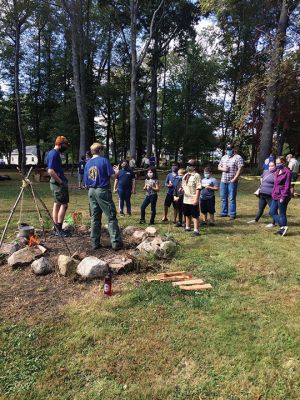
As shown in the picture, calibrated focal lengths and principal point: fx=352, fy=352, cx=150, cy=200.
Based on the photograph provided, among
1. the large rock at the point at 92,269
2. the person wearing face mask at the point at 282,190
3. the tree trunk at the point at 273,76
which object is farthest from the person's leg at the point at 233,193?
the tree trunk at the point at 273,76

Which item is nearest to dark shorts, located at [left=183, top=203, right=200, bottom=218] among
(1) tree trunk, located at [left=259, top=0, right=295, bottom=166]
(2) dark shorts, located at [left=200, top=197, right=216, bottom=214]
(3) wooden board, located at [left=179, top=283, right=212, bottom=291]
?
(2) dark shorts, located at [left=200, top=197, right=216, bottom=214]

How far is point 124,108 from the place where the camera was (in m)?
41.4

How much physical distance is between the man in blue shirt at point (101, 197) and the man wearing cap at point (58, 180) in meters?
0.97

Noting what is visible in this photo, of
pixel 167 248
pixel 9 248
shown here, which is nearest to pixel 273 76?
pixel 167 248

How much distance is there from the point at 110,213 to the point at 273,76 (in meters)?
14.7

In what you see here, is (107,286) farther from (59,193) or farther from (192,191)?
(192,191)

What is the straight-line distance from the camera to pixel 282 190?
7902mm

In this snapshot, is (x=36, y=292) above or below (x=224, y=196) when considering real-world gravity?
below

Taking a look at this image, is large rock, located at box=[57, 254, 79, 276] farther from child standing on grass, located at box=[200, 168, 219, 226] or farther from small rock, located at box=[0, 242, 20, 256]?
child standing on grass, located at box=[200, 168, 219, 226]

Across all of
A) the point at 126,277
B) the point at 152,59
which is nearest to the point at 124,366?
the point at 126,277

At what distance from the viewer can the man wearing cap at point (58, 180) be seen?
6977 mm

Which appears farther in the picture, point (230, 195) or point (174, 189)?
point (230, 195)

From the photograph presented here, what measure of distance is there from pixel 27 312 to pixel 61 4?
23736 mm

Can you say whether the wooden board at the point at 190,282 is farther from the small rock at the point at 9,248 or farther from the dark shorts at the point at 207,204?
the dark shorts at the point at 207,204
